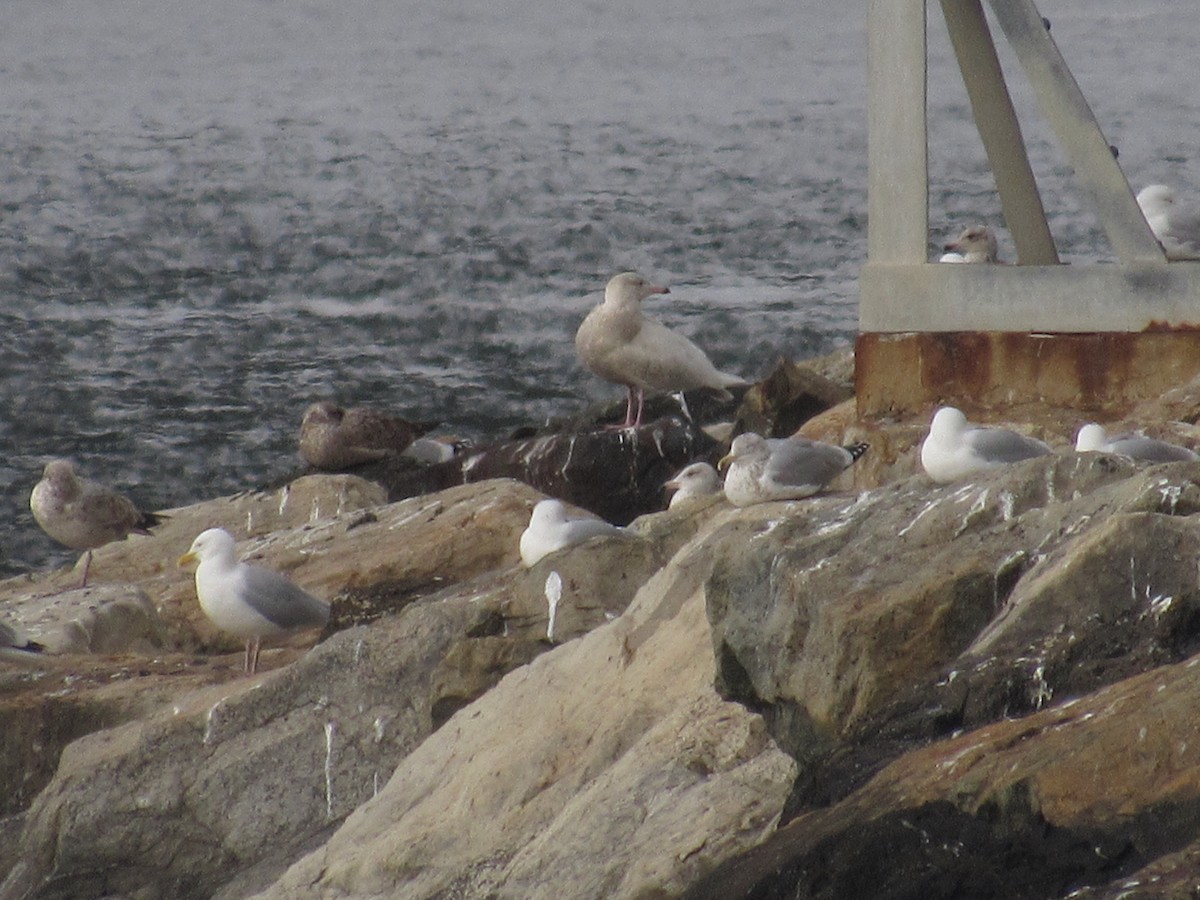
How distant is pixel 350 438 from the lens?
1241 centimetres

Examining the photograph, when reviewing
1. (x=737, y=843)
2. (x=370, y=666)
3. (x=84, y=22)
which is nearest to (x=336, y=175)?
(x=84, y=22)

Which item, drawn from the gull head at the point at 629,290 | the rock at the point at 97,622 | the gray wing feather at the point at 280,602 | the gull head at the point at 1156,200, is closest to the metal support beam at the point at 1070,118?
the gull head at the point at 1156,200

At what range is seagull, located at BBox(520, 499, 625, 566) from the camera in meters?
7.16

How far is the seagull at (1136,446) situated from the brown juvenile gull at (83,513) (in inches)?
238

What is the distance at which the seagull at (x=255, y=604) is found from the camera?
7750mm

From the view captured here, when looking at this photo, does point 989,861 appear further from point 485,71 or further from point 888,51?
point 485,71

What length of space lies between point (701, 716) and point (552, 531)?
2.35 meters

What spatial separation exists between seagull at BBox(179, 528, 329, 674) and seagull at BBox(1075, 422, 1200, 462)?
3034 mm

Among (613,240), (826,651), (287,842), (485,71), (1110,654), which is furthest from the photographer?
(485,71)

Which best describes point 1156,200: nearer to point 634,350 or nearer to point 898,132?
point 898,132

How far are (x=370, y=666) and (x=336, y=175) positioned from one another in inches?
636

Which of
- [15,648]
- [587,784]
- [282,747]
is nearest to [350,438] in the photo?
[15,648]

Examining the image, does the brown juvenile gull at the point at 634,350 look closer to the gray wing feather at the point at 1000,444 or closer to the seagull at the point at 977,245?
the seagull at the point at 977,245

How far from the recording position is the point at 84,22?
23.2 meters
